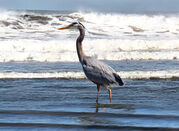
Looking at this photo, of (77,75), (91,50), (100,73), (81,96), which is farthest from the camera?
(91,50)

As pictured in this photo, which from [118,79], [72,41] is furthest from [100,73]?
[72,41]

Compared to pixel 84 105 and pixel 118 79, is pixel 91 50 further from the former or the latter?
pixel 84 105

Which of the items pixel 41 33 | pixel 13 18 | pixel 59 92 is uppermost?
pixel 13 18

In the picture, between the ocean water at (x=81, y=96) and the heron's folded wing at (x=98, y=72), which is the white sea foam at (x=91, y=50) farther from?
the heron's folded wing at (x=98, y=72)

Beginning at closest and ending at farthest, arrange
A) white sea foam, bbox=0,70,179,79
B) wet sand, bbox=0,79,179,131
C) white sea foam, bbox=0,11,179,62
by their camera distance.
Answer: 1. wet sand, bbox=0,79,179,131
2. white sea foam, bbox=0,70,179,79
3. white sea foam, bbox=0,11,179,62

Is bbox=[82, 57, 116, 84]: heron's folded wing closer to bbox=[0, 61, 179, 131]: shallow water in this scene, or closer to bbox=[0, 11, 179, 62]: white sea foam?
bbox=[0, 61, 179, 131]: shallow water

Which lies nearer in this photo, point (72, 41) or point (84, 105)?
point (84, 105)

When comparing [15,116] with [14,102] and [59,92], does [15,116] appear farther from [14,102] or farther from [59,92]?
[59,92]

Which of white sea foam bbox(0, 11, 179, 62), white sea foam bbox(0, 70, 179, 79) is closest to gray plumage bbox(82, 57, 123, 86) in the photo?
white sea foam bbox(0, 70, 179, 79)

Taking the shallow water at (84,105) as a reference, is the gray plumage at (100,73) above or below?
above

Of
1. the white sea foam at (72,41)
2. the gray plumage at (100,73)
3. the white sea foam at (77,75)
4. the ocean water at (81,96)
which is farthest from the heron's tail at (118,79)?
the white sea foam at (72,41)

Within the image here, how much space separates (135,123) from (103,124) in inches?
17.4

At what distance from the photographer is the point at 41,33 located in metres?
23.9

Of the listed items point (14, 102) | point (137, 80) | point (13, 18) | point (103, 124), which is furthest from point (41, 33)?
point (103, 124)
